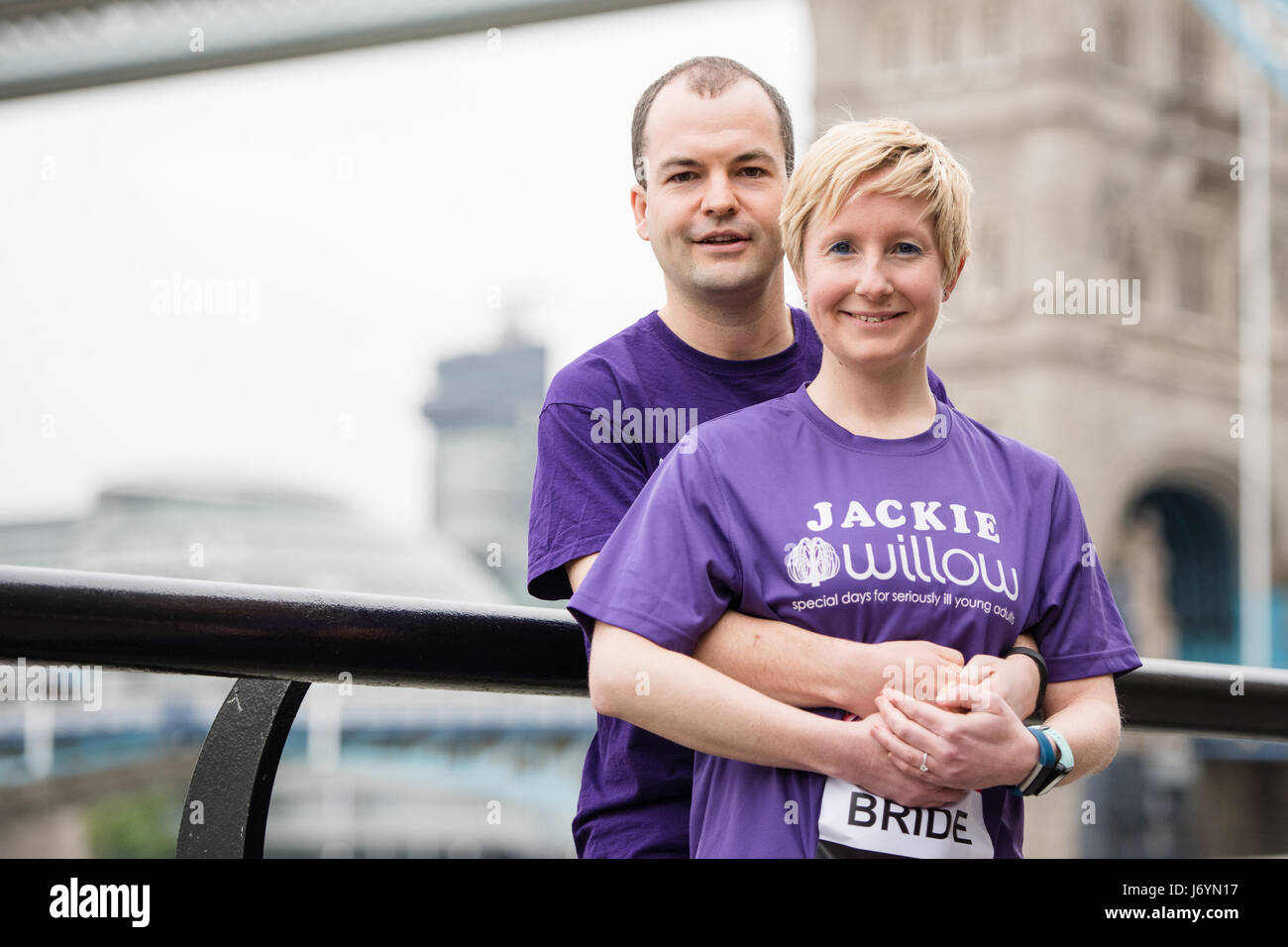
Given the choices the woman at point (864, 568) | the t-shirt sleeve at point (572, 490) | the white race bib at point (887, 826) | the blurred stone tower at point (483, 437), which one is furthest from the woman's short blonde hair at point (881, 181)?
the blurred stone tower at point (483, 437)

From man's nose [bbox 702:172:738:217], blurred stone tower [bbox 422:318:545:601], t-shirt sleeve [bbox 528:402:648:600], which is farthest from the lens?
blurred stone tower [bbox 422:318:545:601]

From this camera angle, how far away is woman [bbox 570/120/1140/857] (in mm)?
1318

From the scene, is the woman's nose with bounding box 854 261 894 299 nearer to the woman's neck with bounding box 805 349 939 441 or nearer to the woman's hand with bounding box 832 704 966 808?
the woman's neck with bounding box 805 349 939 441

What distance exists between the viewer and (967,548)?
55.4 inches

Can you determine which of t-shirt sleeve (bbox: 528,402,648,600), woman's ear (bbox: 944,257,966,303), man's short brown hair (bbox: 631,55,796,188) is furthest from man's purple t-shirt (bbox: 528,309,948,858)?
man's short brown hair (bbox: 631,55,796,188)

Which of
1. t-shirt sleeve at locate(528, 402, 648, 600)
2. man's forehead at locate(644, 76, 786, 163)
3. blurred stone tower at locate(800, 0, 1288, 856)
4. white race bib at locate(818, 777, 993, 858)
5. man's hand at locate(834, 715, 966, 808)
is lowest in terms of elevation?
white race bib at locate(818, 777, 993, 858)

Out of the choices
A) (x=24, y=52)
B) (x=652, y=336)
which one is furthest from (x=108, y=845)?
(x=652, y=336)

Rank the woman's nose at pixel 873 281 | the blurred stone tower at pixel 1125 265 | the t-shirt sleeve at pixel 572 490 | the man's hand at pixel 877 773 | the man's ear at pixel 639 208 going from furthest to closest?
the blurred stone tower at pixel 1125 265, the man's ear at pixel 639 208, the t-shirt sleeve at pixel 572 490, the woman's nose at pixel 873 281, the man's hand at pixel 877 773

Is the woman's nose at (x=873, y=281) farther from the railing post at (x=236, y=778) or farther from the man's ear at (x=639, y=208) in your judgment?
the railing post at (x=236, y=778)

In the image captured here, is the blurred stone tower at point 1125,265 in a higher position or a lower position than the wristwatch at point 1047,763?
higher

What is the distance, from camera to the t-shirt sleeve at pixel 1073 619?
1.48 meters

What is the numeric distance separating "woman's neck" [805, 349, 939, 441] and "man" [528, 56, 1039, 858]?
0.20m

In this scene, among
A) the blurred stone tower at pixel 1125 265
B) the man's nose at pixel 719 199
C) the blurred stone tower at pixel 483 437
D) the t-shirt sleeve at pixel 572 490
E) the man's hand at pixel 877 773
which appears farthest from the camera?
the blurred stone tower at pixel 483 437
